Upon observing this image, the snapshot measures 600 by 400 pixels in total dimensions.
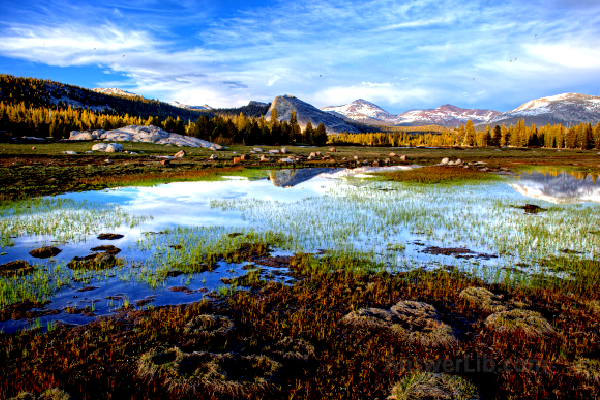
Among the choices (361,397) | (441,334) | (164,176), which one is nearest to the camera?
(361,397)

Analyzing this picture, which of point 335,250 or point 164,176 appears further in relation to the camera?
point 164,176

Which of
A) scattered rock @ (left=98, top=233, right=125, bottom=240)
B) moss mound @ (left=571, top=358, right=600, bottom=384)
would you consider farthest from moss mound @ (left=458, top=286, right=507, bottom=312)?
scattered rock @ (left=98, top=233, right=125, bottom=240)

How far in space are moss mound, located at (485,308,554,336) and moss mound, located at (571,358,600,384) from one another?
1.03 meters

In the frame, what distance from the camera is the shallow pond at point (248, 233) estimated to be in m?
10.0

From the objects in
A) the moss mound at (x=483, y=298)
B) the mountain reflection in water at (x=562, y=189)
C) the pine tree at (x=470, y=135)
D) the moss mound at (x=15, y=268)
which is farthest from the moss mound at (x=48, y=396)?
the pine tree at (x=470, y=135)

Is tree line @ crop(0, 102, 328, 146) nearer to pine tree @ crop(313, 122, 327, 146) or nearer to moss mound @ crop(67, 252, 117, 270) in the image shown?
pine tree @ crop(313, 122, 327, 146)

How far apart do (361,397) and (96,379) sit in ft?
15.3

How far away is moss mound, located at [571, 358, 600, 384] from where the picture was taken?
6062 millimetres

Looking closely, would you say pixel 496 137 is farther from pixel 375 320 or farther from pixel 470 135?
pixel 375 320

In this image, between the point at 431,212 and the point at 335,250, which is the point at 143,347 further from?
the point at 431,212

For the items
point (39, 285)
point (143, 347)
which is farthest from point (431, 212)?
point (39, 285)

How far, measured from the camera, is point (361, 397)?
18.6ft

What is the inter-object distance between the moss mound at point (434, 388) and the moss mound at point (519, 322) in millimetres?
2534

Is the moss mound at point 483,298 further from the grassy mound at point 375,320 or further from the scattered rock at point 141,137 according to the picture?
the scattered rock at point 141,137
